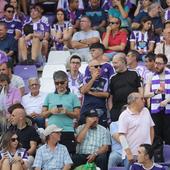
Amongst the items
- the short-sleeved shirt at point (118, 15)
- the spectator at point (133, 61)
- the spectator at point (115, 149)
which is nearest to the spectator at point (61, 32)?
the short-sleeved shirt at point (118, 15)

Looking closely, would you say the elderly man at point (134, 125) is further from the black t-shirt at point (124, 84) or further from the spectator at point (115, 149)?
the black t-shirt at point (124, 84)

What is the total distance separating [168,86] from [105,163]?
1.49 meters

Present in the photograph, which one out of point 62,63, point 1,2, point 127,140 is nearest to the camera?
point 127,140

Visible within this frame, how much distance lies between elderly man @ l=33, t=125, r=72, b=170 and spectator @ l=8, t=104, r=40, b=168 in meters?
0.31

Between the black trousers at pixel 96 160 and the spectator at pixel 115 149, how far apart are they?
110 mm

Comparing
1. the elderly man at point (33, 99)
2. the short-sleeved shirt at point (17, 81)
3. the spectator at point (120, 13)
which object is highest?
the spectator at point (120, 13)

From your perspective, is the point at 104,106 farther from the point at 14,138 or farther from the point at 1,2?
the point at 1,2

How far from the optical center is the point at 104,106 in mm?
14820

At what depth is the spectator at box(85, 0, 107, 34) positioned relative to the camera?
1816 cm

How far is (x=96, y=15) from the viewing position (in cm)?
1845

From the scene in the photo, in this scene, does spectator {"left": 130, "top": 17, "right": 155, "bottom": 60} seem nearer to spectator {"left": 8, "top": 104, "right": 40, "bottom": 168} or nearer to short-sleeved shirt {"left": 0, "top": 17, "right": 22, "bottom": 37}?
short-sleeved shirt {"left": 0, "top": 17, "right": 22, "bottom": 37}

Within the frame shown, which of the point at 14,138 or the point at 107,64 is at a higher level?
the point at 107,64

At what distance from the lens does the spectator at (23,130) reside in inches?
550

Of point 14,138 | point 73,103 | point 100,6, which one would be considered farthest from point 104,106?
point 100,6
